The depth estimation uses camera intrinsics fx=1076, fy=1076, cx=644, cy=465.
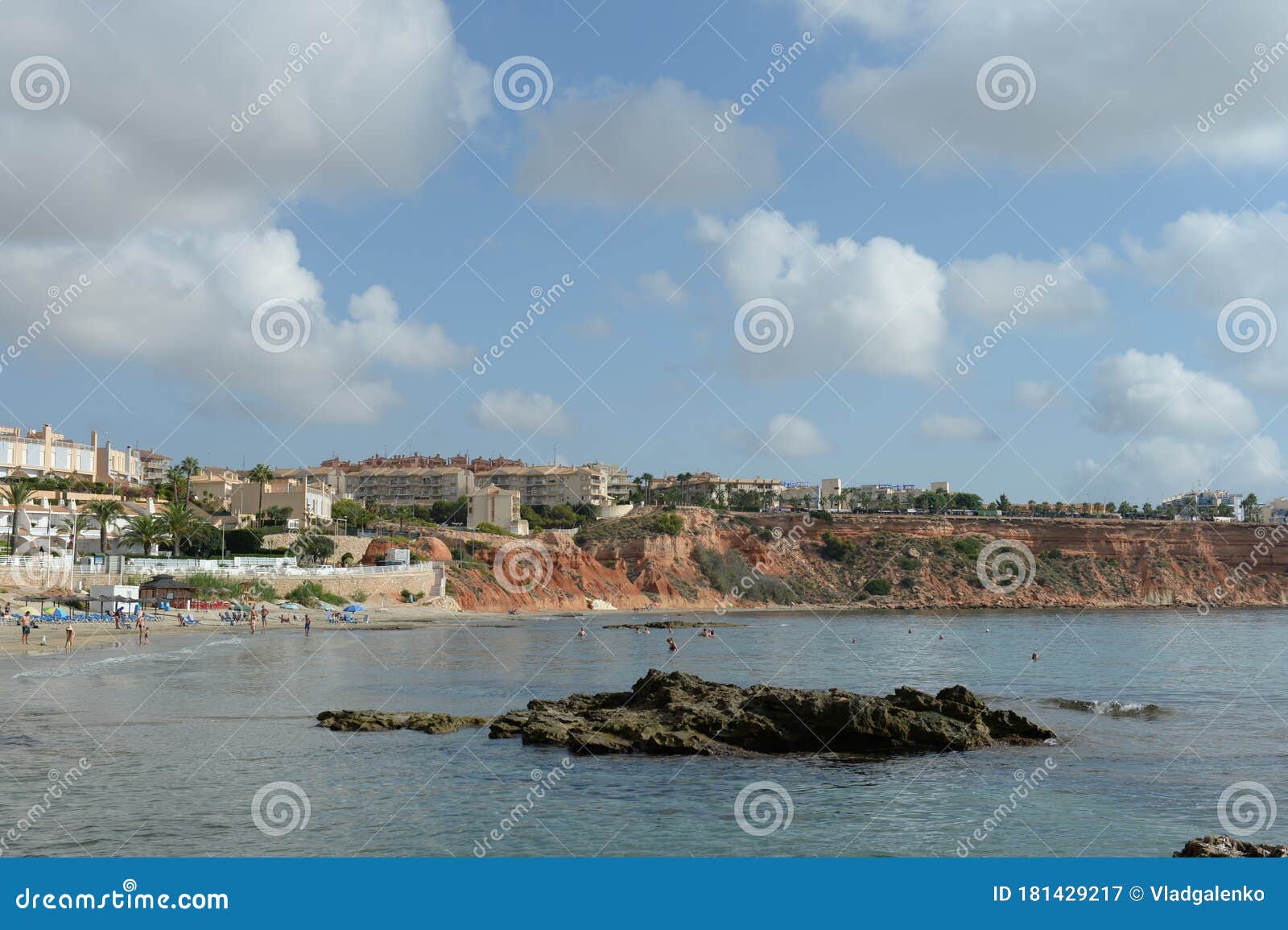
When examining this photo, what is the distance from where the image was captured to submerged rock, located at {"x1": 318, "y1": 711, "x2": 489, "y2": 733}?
25.9 metres

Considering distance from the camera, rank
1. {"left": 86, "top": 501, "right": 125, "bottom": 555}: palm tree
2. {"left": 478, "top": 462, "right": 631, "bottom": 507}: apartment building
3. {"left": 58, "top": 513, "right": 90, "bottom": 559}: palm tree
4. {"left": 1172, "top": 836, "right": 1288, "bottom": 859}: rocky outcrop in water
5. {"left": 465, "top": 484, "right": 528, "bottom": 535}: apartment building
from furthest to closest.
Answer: {"left": 478, "top": 462, "right": 631, "bottom": 507}: apartment building → {"left": 465, "top": 484, "right": 528, "bottom": 535}: apartment building → {"left": 86, "top": 501, "right": 125, "bottom": 555}: palm tree → {"left": 58, "top": 513, "right": 90, "bottom": 559}: palm tree → {"left": 1172, "top": 836, "right": 1288, "bottom": 859}: rocky outcrop in water

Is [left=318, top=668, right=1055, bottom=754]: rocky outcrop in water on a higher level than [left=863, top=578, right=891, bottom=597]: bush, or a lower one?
lower

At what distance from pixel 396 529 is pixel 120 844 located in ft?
367

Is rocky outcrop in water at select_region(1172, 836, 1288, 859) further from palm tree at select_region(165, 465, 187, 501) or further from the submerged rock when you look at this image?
palm tree at select_region(165, 465, 187, 501)

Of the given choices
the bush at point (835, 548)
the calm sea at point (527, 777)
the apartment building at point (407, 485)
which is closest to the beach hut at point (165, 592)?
the calm sea at point (527, 777)

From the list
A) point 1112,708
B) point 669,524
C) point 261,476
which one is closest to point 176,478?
point 261,476

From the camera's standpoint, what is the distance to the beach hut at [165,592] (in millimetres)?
64062

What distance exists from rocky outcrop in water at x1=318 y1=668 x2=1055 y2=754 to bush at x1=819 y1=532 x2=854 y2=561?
397 ft

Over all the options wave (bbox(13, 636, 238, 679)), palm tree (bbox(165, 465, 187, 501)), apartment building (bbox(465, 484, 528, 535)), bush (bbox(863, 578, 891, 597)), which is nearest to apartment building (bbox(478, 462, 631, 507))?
apartment building (bbox(465, 484, 528, 535))

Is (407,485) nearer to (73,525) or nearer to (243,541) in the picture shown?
(243,541)

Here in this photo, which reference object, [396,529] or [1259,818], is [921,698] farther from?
[396,529]

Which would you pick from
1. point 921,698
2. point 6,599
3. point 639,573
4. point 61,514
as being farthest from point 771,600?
point 921,698

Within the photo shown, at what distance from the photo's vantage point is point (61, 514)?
8438 centimetres

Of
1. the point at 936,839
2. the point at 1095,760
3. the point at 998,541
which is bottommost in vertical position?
the point at 936,839
